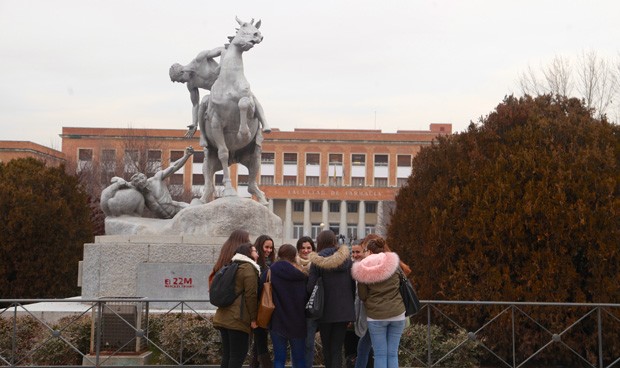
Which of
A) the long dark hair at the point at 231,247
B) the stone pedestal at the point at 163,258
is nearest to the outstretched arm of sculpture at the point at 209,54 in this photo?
the stone pedestal at the point at 163,258

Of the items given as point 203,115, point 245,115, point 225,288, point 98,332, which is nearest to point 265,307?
point 225,288

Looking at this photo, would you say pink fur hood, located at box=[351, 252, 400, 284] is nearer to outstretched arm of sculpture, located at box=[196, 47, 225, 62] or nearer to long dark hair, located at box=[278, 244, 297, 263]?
long dark hair, located at box=[278, 244, 297, 263]

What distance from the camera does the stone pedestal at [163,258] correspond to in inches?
494

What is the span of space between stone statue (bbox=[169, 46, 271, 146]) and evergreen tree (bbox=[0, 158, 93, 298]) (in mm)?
4024

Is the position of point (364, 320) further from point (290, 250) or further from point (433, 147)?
point (433, 147)

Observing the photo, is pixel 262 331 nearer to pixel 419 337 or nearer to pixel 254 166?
pixel 419 337

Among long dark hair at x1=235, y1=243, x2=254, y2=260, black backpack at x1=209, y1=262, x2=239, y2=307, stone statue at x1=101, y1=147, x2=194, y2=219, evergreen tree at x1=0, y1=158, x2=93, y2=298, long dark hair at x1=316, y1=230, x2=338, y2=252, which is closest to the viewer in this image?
black backpack at x1=209, y1=262, x2=239, y2=307

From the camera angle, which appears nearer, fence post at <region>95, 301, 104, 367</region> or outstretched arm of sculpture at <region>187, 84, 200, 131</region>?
fence post at <region>95, 301, 104, 367</region>

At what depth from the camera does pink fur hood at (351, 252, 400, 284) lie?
7715 millimetres

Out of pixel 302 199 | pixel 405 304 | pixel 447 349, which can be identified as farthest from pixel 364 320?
pixel 302 199

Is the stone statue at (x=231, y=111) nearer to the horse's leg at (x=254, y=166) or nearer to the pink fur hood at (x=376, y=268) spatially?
the horse's leg at (x=254, y=166)

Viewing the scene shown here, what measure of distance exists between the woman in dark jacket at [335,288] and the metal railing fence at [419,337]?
215cm

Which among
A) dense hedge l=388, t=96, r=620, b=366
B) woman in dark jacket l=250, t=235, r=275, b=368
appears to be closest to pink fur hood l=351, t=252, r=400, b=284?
woman in dark jacket l=250, t=235, r=275, b=368

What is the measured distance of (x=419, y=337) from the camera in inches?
418
